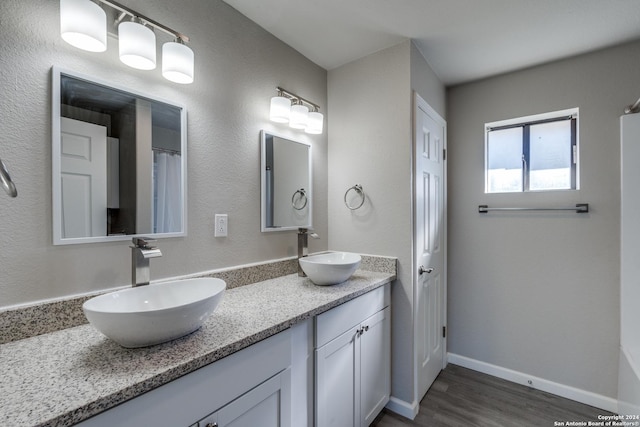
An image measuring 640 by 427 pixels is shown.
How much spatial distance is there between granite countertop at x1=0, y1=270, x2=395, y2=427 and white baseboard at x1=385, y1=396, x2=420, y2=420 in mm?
1137

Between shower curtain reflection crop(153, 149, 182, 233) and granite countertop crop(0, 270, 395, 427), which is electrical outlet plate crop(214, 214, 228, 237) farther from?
granite countertop crop(0, 270, 395, 427)

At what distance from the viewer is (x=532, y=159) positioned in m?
2.26

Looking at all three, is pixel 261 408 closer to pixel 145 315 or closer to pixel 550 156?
pixel 145 315

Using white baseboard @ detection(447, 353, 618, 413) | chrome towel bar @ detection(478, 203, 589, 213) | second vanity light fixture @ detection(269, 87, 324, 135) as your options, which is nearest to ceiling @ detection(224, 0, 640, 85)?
→ second vanity light fixture @ detection(269, 87, 324, 135)

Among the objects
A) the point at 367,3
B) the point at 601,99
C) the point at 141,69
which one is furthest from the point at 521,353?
the point at 141,69

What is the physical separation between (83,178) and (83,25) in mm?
522

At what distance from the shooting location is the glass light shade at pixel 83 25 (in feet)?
3.15

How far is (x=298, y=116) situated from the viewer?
1.87 m

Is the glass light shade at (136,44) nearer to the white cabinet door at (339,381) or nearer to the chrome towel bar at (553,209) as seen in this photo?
the white cabinet door at (339,381)

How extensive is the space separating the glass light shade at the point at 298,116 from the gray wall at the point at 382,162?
1.19 ft

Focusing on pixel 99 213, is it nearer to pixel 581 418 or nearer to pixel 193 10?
pixel 193 10

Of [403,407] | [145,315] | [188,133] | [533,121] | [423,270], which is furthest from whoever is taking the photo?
[533,121]

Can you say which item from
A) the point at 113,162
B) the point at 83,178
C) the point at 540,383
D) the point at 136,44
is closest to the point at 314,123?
the point at 136,44

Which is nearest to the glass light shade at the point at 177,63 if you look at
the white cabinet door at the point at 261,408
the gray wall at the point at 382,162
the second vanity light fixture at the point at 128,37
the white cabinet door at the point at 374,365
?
the second vanity light fixture at the point at 128,37
